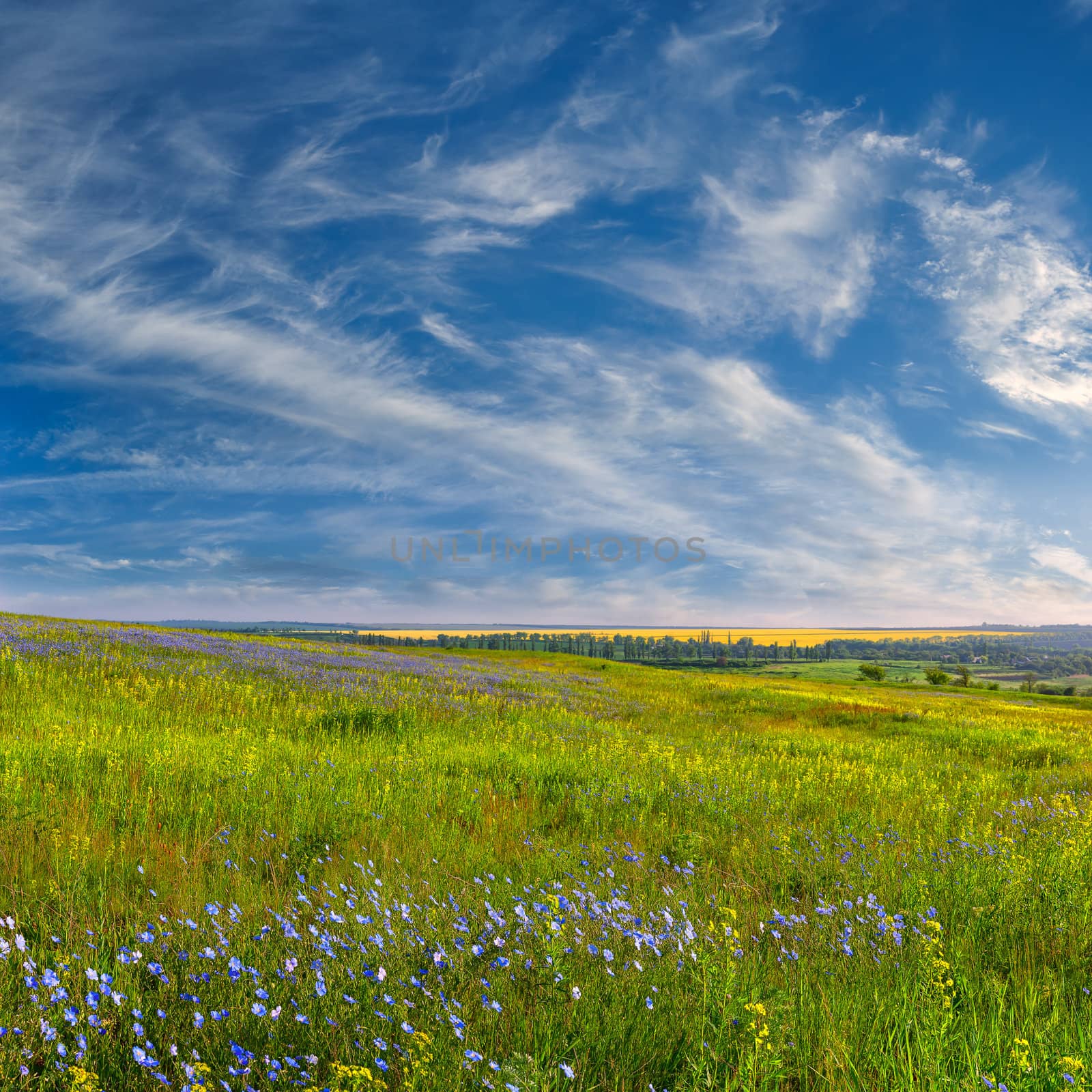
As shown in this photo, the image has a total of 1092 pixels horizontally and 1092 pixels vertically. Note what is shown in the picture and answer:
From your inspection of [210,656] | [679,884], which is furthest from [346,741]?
[210,656]

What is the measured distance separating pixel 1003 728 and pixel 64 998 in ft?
91.7

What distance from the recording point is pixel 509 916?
3666 mm

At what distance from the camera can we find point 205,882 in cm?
444

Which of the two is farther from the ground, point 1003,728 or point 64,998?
point 64,998

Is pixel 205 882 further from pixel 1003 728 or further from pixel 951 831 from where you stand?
pixel 1003 728

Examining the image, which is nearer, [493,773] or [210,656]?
[493,773]

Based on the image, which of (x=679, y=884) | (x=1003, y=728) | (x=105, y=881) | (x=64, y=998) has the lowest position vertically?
(x=1003, y=728)

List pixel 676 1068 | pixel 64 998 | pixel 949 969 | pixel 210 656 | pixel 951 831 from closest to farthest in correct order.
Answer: pixel 64 998 < pixel 676 1068 < pixel 949 969 < pixel 951 831 < pixel 210 656

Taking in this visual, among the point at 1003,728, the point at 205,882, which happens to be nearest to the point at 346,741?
the point at 205,882

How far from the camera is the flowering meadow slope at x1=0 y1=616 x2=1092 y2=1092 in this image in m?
2.45

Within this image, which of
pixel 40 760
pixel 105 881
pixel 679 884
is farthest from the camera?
pixel 40 760

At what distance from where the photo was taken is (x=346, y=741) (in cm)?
1065

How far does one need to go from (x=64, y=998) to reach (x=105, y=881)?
239cm

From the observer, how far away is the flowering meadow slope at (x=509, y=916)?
245cm
